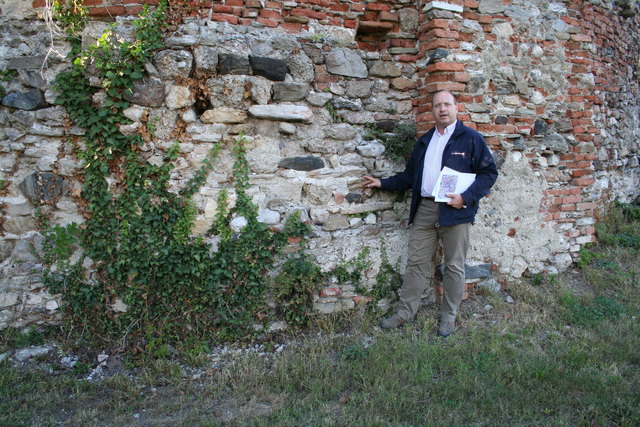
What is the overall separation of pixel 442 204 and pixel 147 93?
2463 millimetres

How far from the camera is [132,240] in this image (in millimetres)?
3355

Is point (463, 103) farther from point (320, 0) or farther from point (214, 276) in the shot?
point (214, 276)

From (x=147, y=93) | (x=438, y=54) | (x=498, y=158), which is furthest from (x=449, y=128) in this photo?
(x=147, y=93)

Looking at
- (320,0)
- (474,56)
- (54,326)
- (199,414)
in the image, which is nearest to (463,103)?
(474,56)

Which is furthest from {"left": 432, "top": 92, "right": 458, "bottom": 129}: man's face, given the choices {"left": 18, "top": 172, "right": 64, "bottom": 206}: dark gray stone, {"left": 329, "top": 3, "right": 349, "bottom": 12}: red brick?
{"left": 18, "top": 172, "right": 64, "bottom": 206}: dark gray stone

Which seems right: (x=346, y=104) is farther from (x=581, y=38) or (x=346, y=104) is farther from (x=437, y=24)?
(x=581, y=38)

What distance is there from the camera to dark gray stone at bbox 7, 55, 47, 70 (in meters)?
3.33

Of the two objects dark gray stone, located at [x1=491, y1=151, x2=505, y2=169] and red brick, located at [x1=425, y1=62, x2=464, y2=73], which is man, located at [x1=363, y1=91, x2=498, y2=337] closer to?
red brick, located at [x1=425, y1=62, x2=464, y2=73]

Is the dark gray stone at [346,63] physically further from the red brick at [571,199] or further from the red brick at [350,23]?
the red brick at [571,199]

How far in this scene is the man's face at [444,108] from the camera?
3.49 meters

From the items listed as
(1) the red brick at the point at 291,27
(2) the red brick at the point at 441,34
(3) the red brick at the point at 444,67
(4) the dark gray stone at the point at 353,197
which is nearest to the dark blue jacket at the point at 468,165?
(3) the red brick at the point at 444,67

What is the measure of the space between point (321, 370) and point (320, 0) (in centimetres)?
300

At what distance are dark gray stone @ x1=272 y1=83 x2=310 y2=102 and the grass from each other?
73.9 inches

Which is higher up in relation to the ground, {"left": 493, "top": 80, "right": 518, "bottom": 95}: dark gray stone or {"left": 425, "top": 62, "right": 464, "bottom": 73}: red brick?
{"left": 425, "top": 62, "right": 464, "bottom": 73}: red brick
